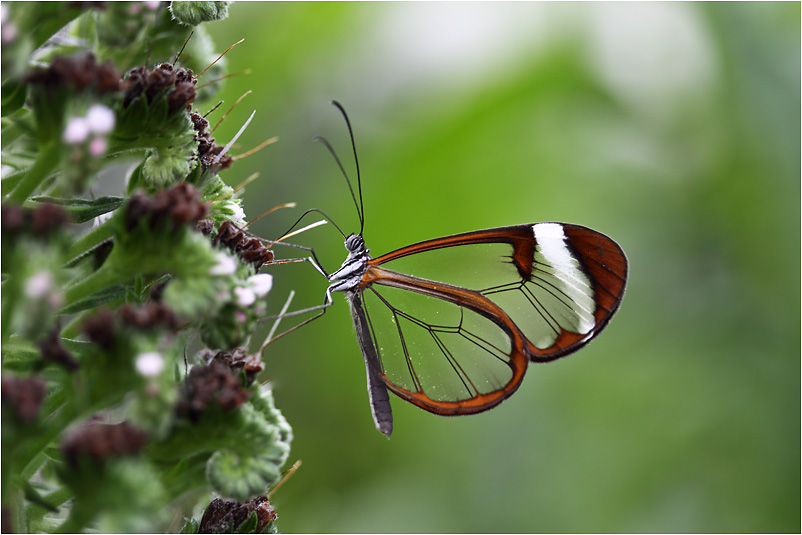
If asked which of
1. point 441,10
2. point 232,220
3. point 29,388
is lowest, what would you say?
point 29,388

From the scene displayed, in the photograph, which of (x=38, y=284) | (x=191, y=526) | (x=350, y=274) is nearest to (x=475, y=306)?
(x=350, y=274)

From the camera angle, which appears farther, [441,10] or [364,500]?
[441,10]

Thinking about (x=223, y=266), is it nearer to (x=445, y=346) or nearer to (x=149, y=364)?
(x=149, y=364)

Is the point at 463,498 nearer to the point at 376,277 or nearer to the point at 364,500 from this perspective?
the point at 364,500

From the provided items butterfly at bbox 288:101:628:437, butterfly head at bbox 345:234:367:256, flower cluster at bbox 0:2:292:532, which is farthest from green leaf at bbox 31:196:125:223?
butterfly head at bbox 345:234:367:256

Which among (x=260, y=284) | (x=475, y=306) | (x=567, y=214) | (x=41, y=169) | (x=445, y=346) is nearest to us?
(x=41, y=169)

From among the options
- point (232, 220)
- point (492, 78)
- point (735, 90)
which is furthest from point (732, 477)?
point (232, 220)

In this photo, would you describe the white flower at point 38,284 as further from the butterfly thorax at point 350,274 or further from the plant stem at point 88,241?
the butterfly thorax at point 350,274
